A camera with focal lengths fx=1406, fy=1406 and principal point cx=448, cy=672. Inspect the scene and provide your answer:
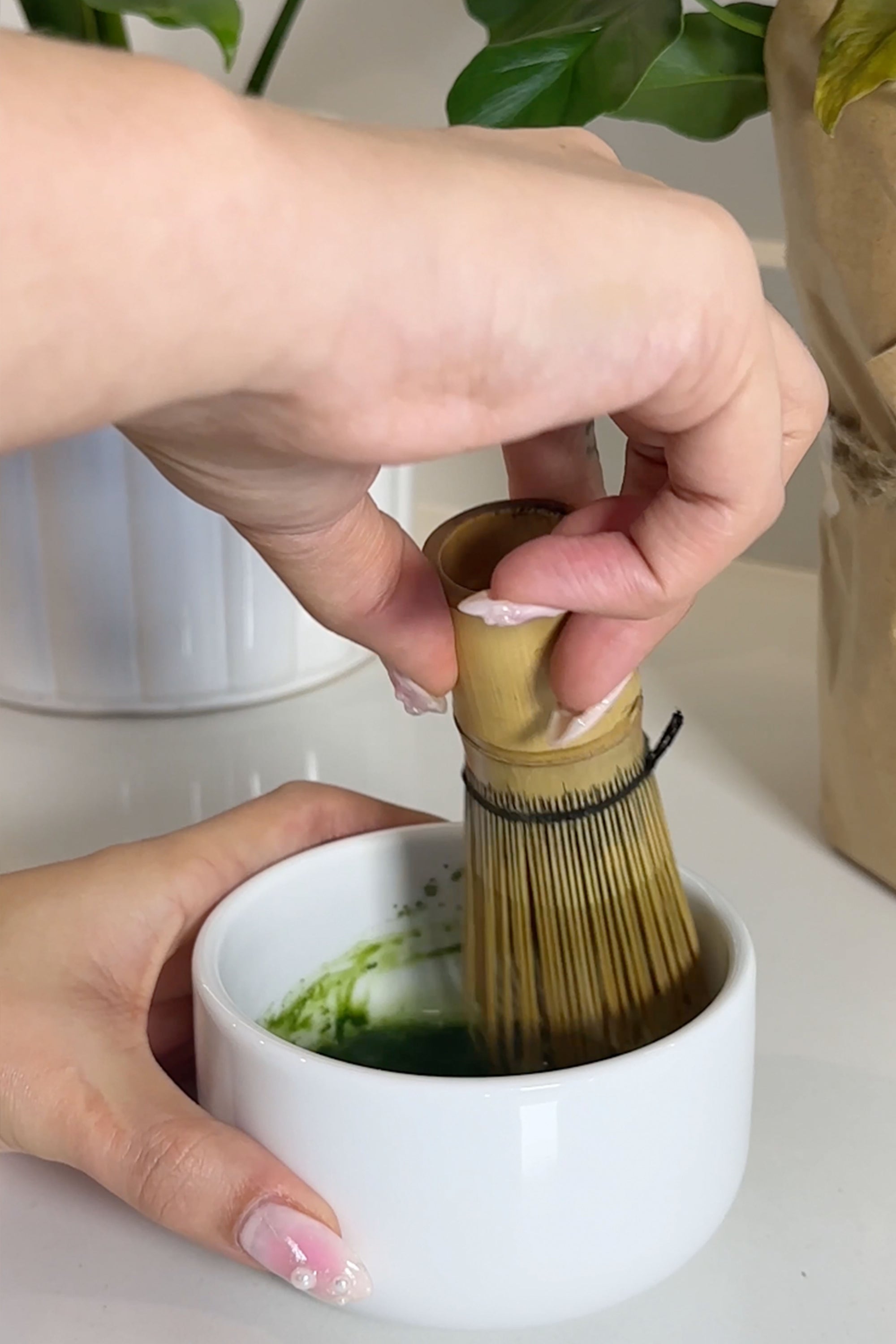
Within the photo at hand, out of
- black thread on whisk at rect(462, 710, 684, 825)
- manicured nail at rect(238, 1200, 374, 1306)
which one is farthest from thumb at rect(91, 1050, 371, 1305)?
black thread on whisk at rect(462, 710, 684, 825)

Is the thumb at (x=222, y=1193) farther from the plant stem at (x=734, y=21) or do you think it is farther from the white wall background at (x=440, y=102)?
the white wall background at (x=440, y=102)

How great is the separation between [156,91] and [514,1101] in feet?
0.69

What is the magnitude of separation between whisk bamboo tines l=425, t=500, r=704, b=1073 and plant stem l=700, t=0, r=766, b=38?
195 millimetres

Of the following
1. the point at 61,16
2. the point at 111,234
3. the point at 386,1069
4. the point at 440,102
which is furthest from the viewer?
the point at 440,102

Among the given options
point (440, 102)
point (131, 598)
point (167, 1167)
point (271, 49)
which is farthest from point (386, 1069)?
point (440, 102)

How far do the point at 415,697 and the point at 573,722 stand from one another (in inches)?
2.3

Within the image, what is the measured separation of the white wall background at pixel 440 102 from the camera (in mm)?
702

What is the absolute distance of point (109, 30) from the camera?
56 cm

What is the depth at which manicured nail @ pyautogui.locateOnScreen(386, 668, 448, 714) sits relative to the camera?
1.25 ft

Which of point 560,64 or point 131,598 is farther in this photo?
point 131,598

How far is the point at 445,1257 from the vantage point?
0.32m

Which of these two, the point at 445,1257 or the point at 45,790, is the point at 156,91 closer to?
the point at 445,1257

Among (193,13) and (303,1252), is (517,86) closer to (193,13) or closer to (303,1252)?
(193,13)

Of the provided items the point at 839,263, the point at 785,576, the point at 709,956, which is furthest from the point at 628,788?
the point at 785,576
